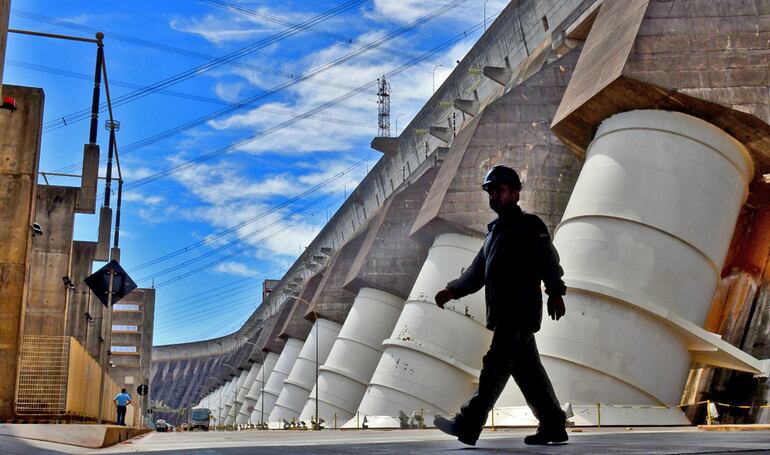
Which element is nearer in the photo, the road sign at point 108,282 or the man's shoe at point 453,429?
the man's shoe at point 453,429

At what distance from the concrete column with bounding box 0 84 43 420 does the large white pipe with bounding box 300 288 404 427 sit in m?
23.4

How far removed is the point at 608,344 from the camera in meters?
19.1

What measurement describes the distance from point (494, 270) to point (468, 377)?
23.6 m

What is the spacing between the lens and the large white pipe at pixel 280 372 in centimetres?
6411

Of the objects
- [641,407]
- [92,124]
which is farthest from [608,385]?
[92,124]

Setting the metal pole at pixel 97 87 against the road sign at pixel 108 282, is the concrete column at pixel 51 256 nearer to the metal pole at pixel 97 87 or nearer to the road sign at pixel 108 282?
the metal pole at pixel 97 87

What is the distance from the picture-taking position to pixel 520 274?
5953 mm

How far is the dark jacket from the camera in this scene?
5.91 meters

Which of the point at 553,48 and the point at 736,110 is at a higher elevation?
the point at 553,48

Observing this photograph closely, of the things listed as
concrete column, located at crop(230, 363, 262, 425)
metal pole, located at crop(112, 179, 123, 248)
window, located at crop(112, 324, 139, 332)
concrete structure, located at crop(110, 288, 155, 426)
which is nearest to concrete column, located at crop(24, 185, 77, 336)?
metal pole, located at crop(112, 179, 123, 248)

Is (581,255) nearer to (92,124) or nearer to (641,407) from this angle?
(641,407)

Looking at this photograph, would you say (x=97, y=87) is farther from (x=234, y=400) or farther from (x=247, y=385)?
(x=234, y=400)

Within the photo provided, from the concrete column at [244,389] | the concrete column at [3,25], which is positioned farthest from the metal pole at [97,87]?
the concrete column at [244,389]

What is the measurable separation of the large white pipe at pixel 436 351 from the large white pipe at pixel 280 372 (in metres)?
33.9
